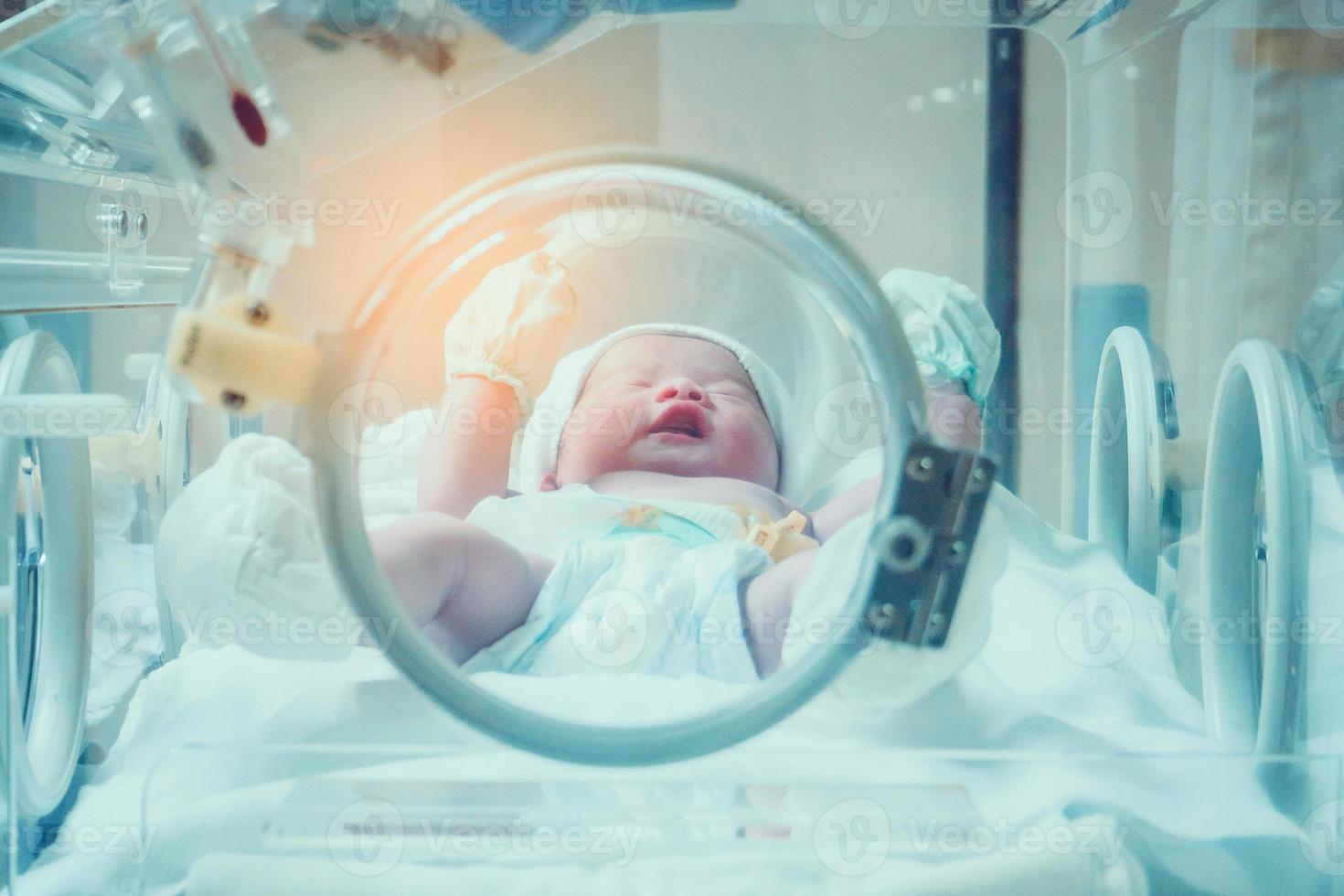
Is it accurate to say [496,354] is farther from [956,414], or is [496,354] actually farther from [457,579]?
[956,414]

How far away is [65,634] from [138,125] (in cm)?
37

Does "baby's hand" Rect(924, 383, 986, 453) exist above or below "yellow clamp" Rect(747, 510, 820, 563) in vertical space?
above

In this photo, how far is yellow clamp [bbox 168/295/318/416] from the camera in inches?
20.2

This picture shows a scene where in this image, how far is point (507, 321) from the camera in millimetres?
988

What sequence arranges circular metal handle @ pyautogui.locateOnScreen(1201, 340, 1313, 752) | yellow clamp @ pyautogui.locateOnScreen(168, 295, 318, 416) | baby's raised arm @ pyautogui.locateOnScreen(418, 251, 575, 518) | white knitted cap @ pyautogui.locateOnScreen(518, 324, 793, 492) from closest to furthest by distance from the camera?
yellow clamp @ pyautogui.locateOnScreen(168, 295, 318, 416)
circular metal handle @ pyautogui.locateOnScreen(1201, 340, 1313, 752)
baby's raised arm @ pyautogui.locateOnScreen(418, 251, 575, 518)
white knitted cap @ pyautogui.locateOnScreen(518, 324, 793, 492)

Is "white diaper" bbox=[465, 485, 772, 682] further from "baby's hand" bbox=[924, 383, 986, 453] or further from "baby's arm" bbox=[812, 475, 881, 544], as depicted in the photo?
"baby's hand" bbox=[924, 383, 986, 453]

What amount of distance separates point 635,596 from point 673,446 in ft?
0.90

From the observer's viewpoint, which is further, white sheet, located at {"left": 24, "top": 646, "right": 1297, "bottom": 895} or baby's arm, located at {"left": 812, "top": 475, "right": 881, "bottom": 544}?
baby's arm, located at {"left": 812, "top": 475, "right": 881, "bottom": 544}

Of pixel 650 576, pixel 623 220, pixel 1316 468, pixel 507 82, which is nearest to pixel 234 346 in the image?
pixel 623 220

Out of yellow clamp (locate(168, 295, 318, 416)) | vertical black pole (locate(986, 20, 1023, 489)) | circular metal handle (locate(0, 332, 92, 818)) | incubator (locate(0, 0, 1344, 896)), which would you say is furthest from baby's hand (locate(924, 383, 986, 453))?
circular metal handle (locate(0, 332, 92, 818))

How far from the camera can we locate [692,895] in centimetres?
58

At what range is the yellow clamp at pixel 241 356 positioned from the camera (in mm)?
514

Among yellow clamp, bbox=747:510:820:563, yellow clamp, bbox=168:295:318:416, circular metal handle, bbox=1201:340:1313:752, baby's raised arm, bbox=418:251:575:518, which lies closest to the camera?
yellow clamp, bbox=168:295:318:416

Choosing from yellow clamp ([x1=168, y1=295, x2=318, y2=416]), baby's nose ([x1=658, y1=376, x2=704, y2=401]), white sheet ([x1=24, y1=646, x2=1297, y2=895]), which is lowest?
white sheet ([x1=24, y1=646, x2=1297, y2=895])
